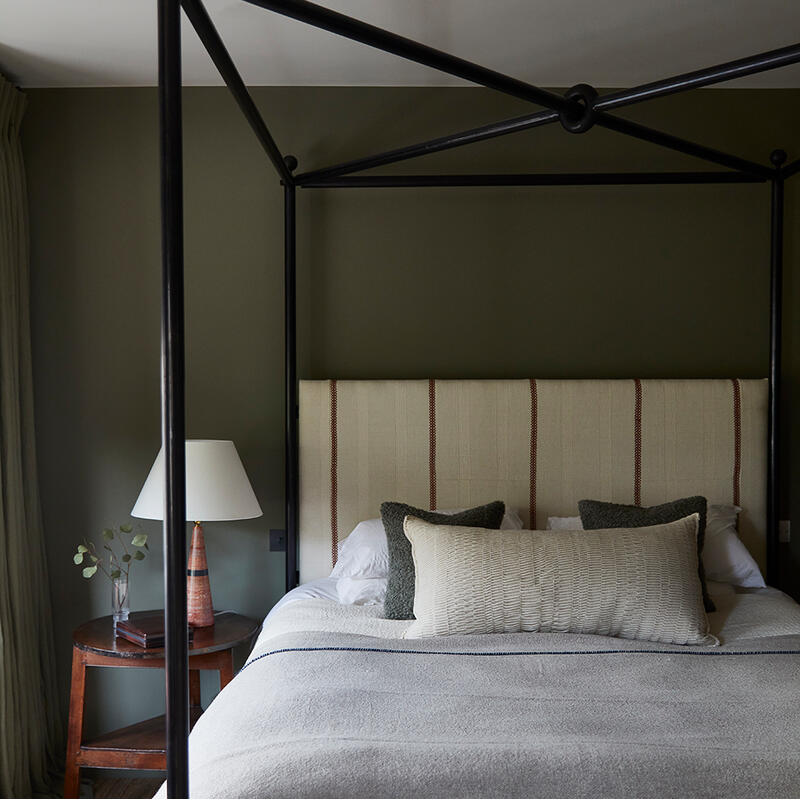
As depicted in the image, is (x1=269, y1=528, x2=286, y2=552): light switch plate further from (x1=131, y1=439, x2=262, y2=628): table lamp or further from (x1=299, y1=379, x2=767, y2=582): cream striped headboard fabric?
(x1=131, y1=439, x2=262, y2=628): table lamp

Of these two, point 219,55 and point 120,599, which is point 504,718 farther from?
point 120,599

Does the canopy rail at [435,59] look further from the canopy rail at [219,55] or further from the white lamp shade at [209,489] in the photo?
the white lamp shade at [209,489]

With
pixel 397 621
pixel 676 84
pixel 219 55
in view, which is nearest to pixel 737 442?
pixel 397 621

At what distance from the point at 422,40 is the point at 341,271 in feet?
2.82

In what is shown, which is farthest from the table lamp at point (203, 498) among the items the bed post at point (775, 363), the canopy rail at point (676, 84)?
the bed post at point (775, 363)

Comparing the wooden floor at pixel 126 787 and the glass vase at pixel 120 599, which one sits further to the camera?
the wooden floor at pixel 126 787

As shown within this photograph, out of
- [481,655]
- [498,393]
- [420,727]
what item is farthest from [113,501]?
[420,727]

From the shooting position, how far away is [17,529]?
9.65 feet

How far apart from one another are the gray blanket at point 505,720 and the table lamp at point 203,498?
2.34 ft

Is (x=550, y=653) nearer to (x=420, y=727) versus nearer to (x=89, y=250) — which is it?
(x=420, y=727)

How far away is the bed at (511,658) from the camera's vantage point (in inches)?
58.4

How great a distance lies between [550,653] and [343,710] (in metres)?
0.61

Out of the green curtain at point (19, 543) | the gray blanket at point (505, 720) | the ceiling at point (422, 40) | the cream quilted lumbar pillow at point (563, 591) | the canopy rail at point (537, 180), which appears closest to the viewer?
the gray blanket at point (505, 720)

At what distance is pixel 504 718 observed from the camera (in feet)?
5.55
